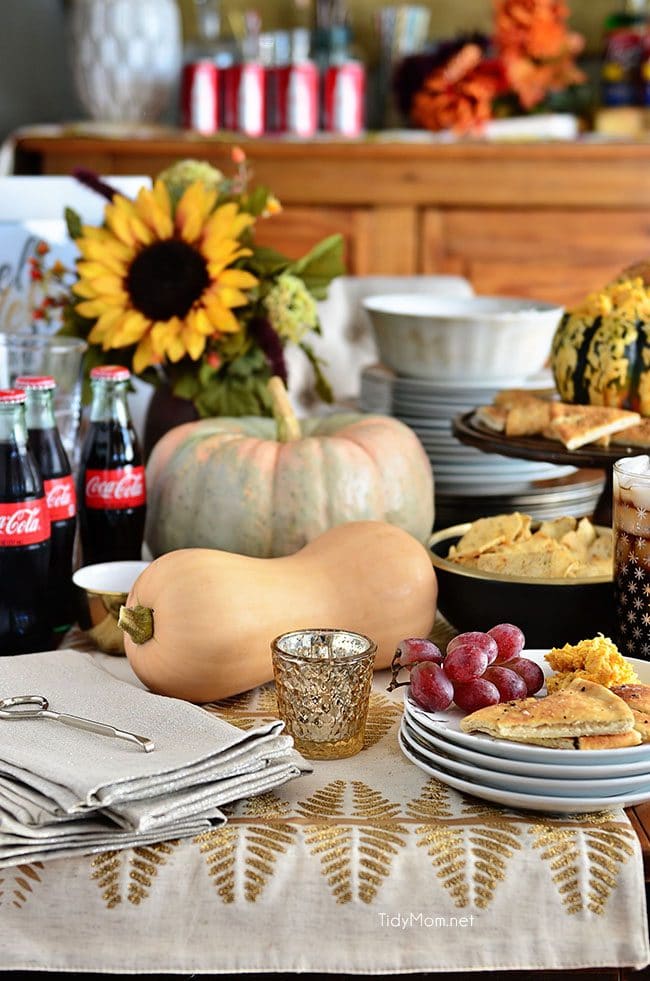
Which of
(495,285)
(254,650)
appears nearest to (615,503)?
(254,650)

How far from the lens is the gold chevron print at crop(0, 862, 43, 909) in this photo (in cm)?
76

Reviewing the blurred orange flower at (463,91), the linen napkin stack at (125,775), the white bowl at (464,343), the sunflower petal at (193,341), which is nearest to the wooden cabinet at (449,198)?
the blurred orange flower at (463,91)

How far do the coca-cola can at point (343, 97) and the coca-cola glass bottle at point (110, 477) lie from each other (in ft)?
8.12

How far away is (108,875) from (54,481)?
441mm

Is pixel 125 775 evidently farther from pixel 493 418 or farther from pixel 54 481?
pixel 493 418

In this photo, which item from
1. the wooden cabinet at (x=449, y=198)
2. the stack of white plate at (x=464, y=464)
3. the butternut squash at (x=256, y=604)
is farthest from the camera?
the wooden cabinet at (x=449, y=198)

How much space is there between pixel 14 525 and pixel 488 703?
436 mm

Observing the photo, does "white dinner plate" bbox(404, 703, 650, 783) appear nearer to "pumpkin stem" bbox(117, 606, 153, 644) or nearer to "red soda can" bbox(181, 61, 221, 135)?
"pumpkin stem" bbox(117, 606, 153, 644)

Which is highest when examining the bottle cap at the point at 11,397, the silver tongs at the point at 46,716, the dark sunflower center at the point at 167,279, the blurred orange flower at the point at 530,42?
the blurred orange flower at the point at 530,42

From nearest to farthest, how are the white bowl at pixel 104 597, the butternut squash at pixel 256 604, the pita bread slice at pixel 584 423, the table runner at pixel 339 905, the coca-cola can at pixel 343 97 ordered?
the table runner at pixel 339 905 → the butternut squash at pixel 256 604 → the white bowl at pixel 104 597 → the pita bread slice at pixel 584 423 → the coca-cola can at pixel 343 97

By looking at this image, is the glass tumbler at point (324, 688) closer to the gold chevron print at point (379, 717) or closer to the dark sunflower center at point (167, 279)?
the gold chevron print at point (379, 717)

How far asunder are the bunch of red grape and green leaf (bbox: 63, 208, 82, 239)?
2.61 ft

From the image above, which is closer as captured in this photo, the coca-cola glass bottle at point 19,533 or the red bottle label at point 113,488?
the coca-cola glass bottle at point 19,533

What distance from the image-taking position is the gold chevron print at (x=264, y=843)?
76 cm
